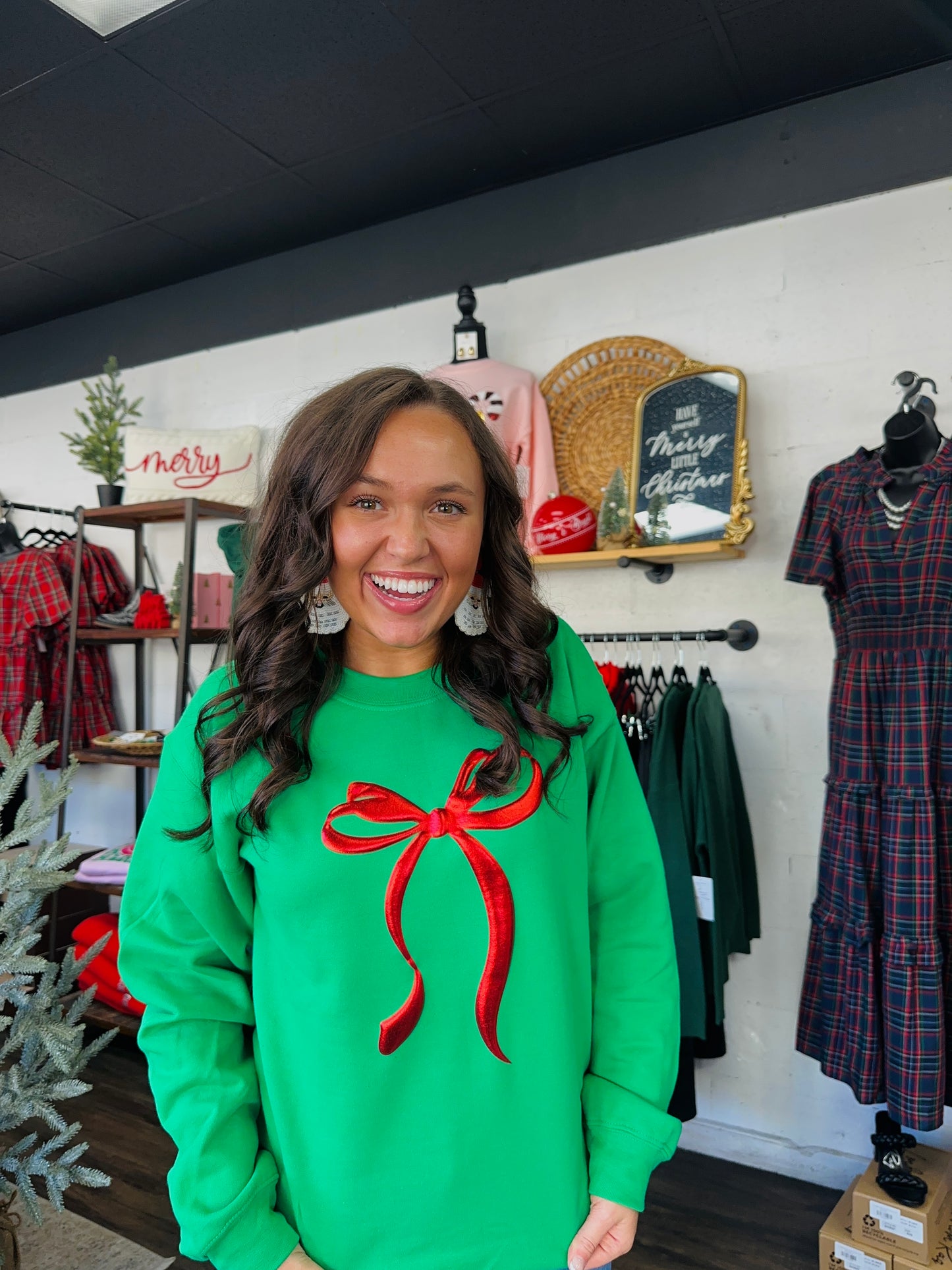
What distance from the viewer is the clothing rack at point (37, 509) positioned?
3.75 metres

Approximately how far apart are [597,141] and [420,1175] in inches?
107

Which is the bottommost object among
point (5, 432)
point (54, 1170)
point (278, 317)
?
point (54, 1170)

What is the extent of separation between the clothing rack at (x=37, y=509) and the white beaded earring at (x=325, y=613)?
3.00m

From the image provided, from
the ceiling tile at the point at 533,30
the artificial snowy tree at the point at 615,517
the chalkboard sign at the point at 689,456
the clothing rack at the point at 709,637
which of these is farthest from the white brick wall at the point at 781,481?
the ceiling tile at the point at 533,30

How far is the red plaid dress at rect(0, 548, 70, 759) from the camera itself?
11.8 feet

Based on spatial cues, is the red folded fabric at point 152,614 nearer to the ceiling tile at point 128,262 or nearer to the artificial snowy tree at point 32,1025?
the ceiling tile at point 128,262

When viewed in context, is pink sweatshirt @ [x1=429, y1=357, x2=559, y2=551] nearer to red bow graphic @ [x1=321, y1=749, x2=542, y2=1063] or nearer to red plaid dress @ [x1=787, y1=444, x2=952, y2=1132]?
red plaid dress @ [x1=787, y1=444, x2=952, y2=1132]

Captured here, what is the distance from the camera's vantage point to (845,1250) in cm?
190

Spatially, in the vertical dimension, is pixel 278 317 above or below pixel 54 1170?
above

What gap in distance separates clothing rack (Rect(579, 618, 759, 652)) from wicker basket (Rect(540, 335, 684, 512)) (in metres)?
0.49

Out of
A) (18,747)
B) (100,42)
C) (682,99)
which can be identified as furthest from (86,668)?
(682,99)

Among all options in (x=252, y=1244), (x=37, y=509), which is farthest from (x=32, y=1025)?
(x=37, y=509)

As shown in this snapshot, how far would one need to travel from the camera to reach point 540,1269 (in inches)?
37.4

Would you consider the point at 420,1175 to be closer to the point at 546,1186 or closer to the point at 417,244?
the point at 546,1186
